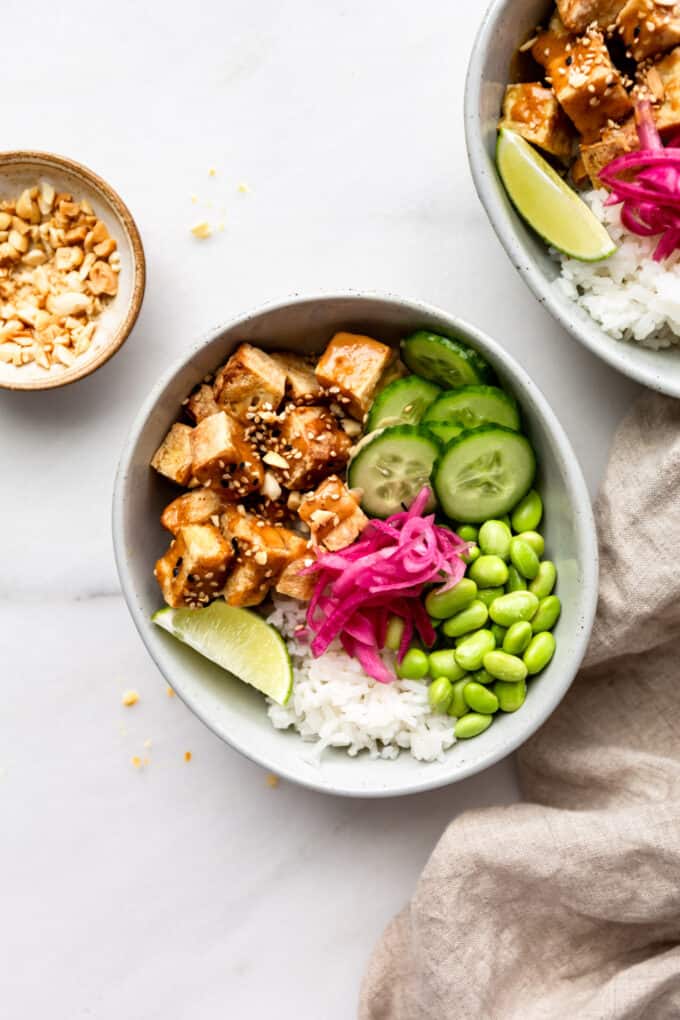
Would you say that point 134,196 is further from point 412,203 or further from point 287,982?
point 287,982

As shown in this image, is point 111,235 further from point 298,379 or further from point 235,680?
point 235,680

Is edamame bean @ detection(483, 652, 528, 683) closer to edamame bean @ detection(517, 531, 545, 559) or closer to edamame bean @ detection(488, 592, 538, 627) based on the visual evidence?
edamame bean @ detection(488, 592, 538, 627)

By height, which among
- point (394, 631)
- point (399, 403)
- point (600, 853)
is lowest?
point (600, 853)

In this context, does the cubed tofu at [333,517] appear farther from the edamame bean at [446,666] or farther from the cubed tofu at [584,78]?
the cubed tofu at [584,78]

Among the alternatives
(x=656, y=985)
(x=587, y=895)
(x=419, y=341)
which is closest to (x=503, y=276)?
(x=419, y=341)

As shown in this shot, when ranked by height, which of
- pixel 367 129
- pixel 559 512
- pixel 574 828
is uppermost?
pixel 367 129

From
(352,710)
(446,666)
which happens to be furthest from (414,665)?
(352,710)
